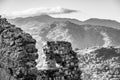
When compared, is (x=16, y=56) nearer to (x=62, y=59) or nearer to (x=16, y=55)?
(x=16, y=55)

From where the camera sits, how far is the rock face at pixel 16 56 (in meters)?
48.8

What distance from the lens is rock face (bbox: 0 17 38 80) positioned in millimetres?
48781

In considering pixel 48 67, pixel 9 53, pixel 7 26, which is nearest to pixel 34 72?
pixel 9 53

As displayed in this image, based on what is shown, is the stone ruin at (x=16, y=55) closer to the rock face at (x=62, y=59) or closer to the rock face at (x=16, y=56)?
the rock face at (x=16, y=56)

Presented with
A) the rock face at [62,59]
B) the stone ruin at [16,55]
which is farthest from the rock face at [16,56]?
the rock face at [62,59]

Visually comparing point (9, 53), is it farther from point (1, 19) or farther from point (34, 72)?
point (1, 19)

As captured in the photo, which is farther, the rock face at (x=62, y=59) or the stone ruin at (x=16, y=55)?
the rock face at (x=62, y=59)

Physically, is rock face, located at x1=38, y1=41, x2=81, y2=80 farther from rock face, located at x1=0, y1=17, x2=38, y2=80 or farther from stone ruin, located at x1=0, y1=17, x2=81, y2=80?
rock face, located at x1=0, y1=17, x2=38, y2=80

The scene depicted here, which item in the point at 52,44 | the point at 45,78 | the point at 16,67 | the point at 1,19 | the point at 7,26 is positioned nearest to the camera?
the point at 16,67

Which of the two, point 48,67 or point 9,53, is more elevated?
point 9,53

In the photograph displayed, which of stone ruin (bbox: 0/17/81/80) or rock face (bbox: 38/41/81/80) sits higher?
stone ruin (bbox: 0/17/81/80)

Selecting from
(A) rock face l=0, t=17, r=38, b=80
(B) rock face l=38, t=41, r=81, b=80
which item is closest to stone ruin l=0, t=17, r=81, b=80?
(A) rock face l=0, t=17, r=38, b=80

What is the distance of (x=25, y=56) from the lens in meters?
49.3

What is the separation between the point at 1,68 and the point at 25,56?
5470mm
